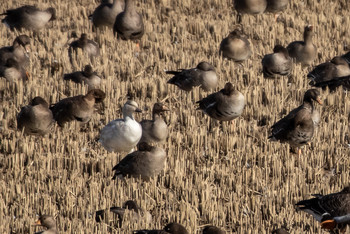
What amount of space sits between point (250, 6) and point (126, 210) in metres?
11.8

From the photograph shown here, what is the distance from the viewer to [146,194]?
9.09 metres

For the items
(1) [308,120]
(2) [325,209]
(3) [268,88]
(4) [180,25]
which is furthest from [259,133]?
(4) [180,25]

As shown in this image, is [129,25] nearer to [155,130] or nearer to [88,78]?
[88,78]

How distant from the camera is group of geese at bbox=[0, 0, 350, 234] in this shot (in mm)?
8375

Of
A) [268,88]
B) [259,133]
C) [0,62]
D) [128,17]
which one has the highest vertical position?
[128,17]

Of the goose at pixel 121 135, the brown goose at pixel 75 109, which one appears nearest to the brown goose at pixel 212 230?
the goose at pixel 121 135

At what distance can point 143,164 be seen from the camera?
9719 mm

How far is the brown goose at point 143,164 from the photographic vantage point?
965cm

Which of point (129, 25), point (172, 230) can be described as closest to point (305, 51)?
point (129, 25)

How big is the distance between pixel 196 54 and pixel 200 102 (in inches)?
158

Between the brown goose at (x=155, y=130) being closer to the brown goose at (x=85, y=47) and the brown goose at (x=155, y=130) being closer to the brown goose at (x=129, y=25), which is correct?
the brown goose at (x=85, y=47)

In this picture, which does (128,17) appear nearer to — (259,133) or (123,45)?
(123,45)

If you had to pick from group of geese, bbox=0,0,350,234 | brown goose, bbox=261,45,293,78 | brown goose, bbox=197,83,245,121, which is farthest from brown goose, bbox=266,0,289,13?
brown goose, bbox=197,83,245,121

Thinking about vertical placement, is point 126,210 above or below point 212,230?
above
